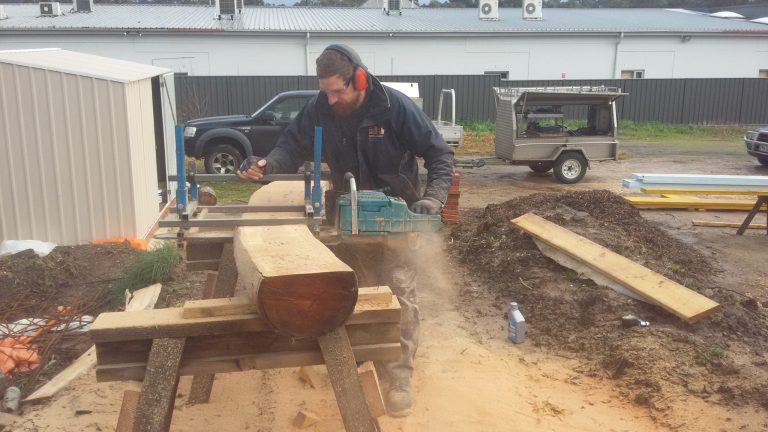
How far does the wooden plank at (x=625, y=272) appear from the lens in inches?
195

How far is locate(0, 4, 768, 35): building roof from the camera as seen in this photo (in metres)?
23.0

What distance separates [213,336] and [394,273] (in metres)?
1.75

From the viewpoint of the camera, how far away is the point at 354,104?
4062mm

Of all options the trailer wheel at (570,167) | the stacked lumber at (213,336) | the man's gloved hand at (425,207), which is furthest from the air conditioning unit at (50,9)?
the stacked lumber at (213,336)

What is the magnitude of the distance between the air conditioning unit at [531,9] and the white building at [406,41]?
0.47m

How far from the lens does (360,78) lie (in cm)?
389

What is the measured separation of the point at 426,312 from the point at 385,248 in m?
2.44

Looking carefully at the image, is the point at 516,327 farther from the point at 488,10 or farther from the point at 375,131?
the point at 488,10

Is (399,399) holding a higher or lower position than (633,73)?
lower

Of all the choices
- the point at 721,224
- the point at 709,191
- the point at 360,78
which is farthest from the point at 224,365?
the point at 721,224

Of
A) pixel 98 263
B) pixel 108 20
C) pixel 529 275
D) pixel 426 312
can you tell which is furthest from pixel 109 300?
pixel 108 20

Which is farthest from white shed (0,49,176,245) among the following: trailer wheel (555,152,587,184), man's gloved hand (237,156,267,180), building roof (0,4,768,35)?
building roof (0,4,768,35)

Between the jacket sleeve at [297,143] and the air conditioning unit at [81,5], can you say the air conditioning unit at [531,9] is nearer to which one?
the air conditioning unit at [81,5]

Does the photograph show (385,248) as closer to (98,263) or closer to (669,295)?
(669,295)
